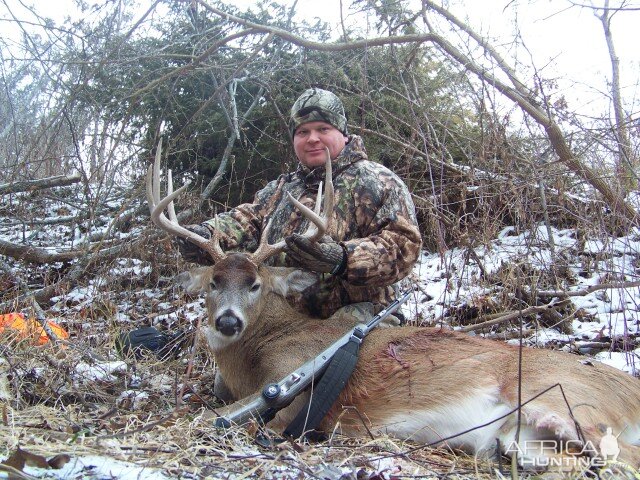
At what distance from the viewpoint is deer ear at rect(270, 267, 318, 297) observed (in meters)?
4.12

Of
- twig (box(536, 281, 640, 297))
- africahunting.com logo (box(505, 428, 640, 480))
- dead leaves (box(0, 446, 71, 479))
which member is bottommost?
africahunting.com logo (box(505, 428, 640, 480))

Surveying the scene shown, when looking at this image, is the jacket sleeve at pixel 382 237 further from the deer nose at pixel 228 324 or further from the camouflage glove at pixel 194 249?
the camouflage glove at pixel 194 249

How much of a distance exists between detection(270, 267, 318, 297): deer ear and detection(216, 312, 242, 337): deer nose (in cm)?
49

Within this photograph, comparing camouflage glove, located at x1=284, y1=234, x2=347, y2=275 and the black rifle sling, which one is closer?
the black rifle sling

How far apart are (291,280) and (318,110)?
1393 millimetres

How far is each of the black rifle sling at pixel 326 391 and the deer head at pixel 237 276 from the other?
0.74m

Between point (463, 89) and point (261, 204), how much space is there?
2676 mm

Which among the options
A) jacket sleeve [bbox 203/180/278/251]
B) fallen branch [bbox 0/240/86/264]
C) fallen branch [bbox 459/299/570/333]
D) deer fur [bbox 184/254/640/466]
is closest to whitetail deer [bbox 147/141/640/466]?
deer fur [bbox 184/254/640/466]

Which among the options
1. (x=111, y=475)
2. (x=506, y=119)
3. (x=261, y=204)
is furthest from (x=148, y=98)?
(x=111, y=475)

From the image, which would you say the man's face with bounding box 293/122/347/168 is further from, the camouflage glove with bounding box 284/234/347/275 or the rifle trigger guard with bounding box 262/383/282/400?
the rifle trigger guard with bounding box 262/383/282/400

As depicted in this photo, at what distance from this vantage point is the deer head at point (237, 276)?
12.3ft

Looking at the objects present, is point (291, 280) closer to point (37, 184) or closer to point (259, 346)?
point (259, 346)

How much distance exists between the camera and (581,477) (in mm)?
2561

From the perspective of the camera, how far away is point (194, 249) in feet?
13.6
